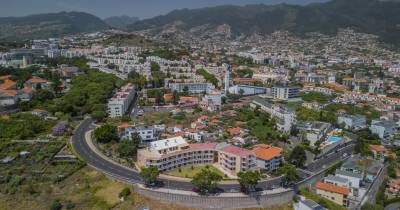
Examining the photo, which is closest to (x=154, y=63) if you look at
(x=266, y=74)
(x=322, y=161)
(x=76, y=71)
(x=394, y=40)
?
(x=76, y=71)

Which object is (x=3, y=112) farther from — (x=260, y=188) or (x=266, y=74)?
(x=266, y=74)

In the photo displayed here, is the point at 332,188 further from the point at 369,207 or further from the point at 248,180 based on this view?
the point at 248,180

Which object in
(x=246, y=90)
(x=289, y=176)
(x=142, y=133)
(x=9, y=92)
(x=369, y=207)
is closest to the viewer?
(x=369, y=207)

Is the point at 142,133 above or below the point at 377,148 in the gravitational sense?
above

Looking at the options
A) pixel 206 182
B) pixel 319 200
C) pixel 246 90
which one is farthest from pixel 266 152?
pixel 246 90

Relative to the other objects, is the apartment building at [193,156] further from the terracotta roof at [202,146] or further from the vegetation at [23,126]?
the vegetation at [23,126]

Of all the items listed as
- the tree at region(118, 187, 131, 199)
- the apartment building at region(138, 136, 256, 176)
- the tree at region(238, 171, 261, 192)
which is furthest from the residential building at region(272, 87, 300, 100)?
the tree at region(118, 187, 131, 199)

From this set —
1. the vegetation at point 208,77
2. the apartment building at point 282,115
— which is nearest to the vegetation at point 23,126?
the apartment building at point 282,115
